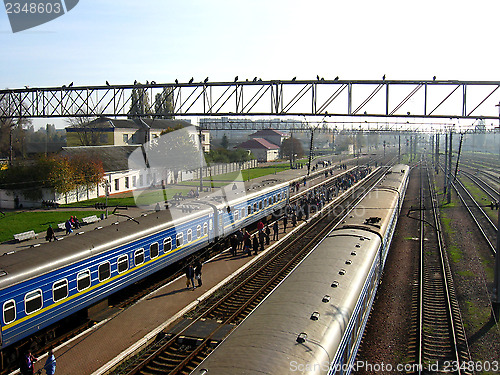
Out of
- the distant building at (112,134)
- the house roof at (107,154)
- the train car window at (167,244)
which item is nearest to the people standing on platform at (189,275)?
the train car window at (167,244)

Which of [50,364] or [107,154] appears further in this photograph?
[107,154]

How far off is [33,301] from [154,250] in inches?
225

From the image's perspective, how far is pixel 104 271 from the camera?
47.8 ft

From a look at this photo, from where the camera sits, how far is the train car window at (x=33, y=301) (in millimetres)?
11742

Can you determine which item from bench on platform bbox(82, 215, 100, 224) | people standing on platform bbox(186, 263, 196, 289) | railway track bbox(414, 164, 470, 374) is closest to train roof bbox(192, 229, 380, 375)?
railway track bbox(414, 164, 470, 374)

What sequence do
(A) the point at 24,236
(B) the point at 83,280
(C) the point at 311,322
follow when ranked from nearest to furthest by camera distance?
(C) the point at 311,322 → (B) the point at 83,280 → (A) the point at 24,236

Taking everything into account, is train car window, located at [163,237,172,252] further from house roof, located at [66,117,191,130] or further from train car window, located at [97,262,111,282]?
house roof, located at [66,117,191,130]

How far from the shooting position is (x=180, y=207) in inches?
794

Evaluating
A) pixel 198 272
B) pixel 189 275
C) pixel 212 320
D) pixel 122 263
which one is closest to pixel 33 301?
pixel 122 263

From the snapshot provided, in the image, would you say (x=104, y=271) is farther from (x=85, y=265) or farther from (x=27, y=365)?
(x=27, y=365)

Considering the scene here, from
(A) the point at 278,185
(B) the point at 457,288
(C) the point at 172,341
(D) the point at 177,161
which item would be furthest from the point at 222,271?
(D) the point at 177,161

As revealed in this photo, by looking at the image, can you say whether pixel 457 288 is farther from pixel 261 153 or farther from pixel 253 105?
pixel 261 153

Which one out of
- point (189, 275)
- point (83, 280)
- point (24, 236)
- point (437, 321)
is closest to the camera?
point (83, 280)

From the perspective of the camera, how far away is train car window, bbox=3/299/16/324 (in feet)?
36.3
